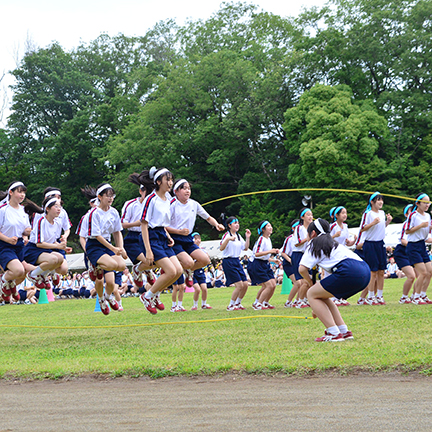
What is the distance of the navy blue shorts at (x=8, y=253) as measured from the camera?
1163 cm

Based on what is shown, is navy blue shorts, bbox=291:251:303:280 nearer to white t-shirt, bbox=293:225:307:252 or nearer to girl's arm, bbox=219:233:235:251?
white t-shirt, bbox=293:225:307:252

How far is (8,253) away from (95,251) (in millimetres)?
2048

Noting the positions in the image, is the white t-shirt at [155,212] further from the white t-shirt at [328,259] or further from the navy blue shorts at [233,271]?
the navy blue shorts at [233,271]

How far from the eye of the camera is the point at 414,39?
4188 centimetres

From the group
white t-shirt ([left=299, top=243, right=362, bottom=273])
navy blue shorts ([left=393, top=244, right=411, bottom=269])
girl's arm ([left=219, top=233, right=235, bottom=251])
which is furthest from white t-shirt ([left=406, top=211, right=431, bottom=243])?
white t-shirt ([left=299, top=243, right=362, bottom=273])

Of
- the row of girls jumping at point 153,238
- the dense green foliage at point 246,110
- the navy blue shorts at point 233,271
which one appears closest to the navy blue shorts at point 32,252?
the row of girls jumping at point 153,238

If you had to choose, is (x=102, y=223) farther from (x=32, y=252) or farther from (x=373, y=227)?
(x=373, y=227)

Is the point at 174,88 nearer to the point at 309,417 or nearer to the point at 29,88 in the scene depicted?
the point at 29,88

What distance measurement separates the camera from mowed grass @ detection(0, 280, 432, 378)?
6918 millimetres

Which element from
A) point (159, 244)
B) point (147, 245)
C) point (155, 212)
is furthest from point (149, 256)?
point (155, 212)

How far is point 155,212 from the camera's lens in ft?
33.3

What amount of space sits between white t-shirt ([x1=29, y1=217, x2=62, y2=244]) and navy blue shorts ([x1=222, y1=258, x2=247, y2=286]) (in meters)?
4.93

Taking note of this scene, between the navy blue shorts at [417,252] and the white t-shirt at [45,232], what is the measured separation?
315 inches

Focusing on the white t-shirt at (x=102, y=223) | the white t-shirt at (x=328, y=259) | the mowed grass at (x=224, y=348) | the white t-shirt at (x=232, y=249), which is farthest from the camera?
the white t-shirt at (x=232, y=249)
